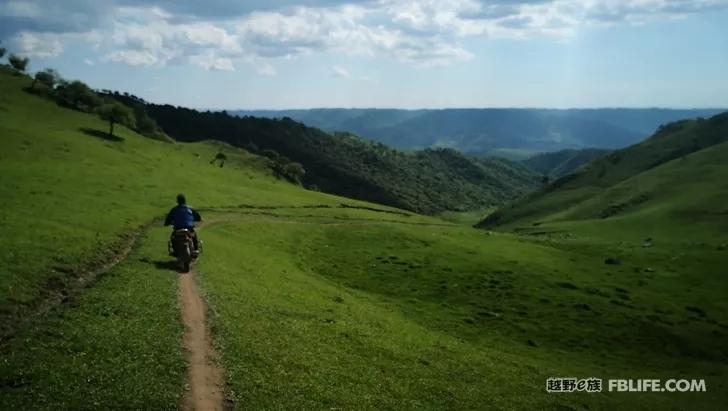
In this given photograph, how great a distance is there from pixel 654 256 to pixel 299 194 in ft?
191

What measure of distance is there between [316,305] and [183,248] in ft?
30.2

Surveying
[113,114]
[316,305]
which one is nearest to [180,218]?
[316,305]

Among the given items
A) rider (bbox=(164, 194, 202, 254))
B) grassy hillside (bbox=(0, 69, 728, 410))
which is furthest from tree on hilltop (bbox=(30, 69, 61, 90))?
rider (bbox=(164, 194, 202, 254))

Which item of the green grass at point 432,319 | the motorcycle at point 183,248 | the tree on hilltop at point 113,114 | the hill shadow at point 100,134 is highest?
the tree on hilltop at point 113,114

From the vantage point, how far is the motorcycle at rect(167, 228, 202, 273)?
3478 cm

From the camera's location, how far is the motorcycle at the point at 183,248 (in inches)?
1369

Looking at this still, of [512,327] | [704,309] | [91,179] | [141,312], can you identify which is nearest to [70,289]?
[141,312]

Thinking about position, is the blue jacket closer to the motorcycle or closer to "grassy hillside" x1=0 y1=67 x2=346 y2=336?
the motorcycle

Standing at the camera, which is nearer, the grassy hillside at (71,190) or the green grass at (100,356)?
the green grass at (100,356)

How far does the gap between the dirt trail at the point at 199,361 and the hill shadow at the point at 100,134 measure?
86.3 metres

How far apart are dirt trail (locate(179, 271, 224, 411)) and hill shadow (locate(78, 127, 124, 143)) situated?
283 ft

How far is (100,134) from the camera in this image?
10631 cm

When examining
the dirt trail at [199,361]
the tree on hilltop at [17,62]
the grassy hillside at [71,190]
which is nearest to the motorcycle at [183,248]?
the grassy hillside at [71,190]

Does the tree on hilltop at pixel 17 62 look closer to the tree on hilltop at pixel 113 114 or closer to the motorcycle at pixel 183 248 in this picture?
the tree on hilltop at pixel 113 114
